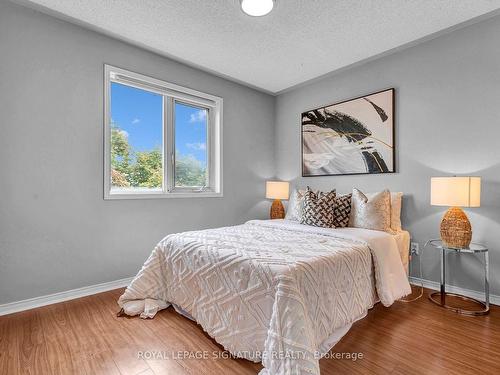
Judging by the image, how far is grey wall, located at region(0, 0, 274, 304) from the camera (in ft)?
7.06

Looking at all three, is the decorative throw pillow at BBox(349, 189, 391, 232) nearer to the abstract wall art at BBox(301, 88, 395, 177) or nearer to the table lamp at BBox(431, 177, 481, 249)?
the table lamp at BBox(431, 177, 481, 249)

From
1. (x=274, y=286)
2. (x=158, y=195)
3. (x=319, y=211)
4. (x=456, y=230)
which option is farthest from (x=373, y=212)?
(x=158, y=195)

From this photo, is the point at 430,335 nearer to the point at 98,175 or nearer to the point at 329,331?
the point at 329,331

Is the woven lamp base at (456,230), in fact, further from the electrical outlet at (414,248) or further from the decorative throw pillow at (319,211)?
the decorative throw pillow at (319,211)

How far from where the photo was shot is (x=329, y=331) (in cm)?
156

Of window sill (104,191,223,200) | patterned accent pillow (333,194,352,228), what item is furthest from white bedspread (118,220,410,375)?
window sill (104,191,223,200)

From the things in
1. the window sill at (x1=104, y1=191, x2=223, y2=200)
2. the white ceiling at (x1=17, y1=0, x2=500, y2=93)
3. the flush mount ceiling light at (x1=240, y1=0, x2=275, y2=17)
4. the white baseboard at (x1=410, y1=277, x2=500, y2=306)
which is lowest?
the white baseboard at (x1=410, y1=277, x2=500, y2=306)

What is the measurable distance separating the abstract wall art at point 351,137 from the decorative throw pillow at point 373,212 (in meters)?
0.54

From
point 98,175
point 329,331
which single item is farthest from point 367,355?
point 98,175

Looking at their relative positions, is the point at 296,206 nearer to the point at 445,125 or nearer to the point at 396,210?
the point at 396,210

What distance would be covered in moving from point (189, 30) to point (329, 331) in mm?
2778

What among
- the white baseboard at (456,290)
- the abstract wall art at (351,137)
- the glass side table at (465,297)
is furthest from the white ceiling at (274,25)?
the white baseboard at (456,290)

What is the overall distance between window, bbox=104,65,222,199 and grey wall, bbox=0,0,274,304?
133 mm

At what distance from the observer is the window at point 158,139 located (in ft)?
9.20
